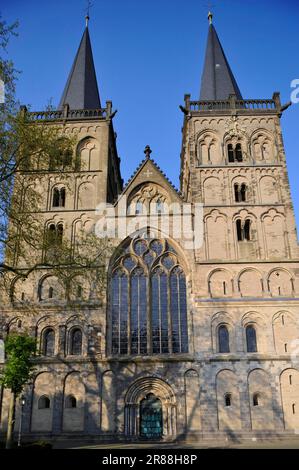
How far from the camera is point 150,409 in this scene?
2844 centimetres

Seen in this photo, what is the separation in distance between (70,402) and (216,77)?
27716mm

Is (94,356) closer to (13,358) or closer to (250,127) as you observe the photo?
(13,358)

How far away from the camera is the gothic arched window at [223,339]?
29.3 m

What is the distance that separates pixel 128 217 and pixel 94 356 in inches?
377

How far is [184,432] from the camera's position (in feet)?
89.4

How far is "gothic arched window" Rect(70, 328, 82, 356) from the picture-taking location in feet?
96.6

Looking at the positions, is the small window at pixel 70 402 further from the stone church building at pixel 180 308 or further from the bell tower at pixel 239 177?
the bell tower at pixel 239 177

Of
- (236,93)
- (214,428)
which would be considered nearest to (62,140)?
(214,428)

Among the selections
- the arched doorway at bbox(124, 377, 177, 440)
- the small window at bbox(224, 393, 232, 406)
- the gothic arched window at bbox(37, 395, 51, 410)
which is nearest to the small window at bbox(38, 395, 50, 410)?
the gothic arched window at bbox(37, 395, 51, 410)

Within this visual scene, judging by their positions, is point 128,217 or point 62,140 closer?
point 62,140

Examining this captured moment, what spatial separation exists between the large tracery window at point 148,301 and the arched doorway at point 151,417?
279 centimetres

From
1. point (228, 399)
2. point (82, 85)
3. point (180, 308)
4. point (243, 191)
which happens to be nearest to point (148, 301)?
point (180, 308)

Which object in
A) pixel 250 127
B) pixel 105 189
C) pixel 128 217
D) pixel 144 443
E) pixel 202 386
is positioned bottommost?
pixel 144 443

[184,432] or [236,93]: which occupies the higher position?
[236,93]
